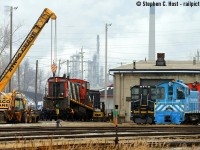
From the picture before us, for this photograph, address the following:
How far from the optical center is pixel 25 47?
1462 inches

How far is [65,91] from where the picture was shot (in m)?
41.3

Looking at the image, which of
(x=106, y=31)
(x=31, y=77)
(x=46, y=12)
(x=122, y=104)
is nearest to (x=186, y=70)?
(x=122, y=104)

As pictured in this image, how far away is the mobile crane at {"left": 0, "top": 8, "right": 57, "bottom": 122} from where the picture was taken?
37.1m

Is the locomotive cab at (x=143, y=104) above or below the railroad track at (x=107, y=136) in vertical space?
above

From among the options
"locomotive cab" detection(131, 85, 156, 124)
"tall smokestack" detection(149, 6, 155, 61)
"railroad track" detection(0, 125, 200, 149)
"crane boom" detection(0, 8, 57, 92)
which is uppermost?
"tall smokestack" detection(149, 6, 155, 61)

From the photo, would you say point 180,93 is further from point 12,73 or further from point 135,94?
point 12,73

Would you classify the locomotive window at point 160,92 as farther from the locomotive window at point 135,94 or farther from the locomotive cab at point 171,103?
the locomotive window at point 135,94

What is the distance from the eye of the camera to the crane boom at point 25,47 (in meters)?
37.1

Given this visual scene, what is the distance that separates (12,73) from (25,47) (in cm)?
224

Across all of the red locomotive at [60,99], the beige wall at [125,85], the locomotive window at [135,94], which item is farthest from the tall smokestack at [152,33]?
the locomotive window at [135,94]

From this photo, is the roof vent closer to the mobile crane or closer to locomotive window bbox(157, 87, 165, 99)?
locomotive window bbox(157, 87, 165, 99)

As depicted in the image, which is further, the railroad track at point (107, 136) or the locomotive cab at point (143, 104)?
the locomotive cab at point (143, 104)

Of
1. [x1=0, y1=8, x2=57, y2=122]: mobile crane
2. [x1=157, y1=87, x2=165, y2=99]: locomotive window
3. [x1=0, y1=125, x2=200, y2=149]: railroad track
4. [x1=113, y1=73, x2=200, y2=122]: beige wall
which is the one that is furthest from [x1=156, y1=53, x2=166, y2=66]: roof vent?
[x1=0, y1=125, x2=200, y2=149]: railroad track

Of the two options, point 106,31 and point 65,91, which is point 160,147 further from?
point 106,31
